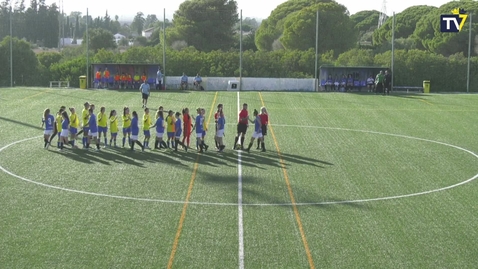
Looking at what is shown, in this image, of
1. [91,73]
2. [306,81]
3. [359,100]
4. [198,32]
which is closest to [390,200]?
[359,100]

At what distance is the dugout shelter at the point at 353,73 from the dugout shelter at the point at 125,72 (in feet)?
38.7

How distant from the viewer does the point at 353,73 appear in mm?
50906

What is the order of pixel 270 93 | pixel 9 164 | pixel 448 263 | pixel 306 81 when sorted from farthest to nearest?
pixel 306 81, pixel 270 93, pixel 9 164, pixel 448 263

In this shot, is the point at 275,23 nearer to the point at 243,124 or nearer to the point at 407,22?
the point at 407,22

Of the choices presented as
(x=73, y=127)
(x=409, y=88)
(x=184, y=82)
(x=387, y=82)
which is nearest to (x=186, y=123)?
(x=73, y=127)

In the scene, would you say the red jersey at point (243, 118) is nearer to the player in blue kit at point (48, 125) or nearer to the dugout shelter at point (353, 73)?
the player in blue kit at point (48, 125)

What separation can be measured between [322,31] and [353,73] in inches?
834

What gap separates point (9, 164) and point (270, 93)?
26.0 meters

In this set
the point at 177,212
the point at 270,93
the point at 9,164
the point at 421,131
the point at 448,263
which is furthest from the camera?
the point at 270,93

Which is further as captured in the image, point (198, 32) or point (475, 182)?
point (198, 32)

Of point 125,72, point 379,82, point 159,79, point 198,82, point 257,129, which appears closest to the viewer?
point 257,129

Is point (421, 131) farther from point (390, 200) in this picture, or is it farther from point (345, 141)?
point (390, 200)

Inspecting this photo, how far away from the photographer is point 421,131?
→ 32.7m

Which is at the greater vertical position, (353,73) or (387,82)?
(353,73)
